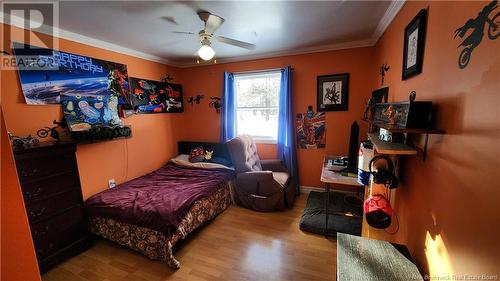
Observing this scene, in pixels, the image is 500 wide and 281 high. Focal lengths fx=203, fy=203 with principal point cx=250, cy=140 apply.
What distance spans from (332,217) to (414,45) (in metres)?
2.08

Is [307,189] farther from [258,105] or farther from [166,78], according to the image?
[166,78]

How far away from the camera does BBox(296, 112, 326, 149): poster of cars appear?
3299mm

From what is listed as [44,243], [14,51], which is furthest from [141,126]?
[44,243]

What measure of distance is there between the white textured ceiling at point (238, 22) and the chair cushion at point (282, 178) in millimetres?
1961

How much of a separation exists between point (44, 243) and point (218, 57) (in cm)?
331

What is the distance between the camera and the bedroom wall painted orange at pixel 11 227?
769 millimetres

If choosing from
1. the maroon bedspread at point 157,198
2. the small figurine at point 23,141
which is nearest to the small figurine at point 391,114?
the maroon bedspread at point 157,198

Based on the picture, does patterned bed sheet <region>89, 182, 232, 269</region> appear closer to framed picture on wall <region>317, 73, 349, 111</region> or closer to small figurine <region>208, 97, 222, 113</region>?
small figurine <region>208, 97, 222, 113</region>

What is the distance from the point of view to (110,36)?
100 inches

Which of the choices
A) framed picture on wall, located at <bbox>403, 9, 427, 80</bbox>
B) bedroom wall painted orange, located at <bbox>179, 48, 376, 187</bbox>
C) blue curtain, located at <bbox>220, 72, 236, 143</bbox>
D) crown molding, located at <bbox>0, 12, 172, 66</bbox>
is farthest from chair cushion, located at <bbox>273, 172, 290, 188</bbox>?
crown molding, located at <bbox>0, 12, 172, 66</bbox>

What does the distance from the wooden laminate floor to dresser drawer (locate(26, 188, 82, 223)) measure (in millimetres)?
540

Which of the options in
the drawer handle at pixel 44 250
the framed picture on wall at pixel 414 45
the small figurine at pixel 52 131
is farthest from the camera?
the small figurine at pixel 52 131

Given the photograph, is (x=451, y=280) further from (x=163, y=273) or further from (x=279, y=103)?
(x=279, y=103)

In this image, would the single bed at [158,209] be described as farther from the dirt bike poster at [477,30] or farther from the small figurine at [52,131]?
the dirt bike poster at [477,30]
